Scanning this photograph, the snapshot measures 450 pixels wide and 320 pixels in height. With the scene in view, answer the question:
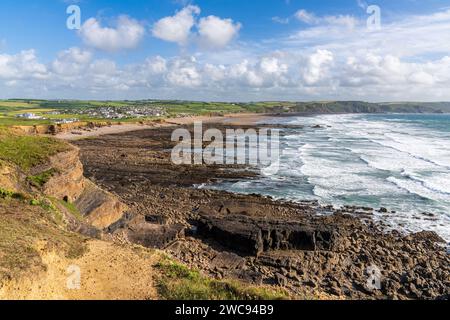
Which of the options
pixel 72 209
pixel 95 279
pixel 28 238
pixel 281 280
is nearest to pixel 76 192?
pixel 72 209

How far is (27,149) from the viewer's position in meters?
21.7

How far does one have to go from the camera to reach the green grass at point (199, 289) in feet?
36.4

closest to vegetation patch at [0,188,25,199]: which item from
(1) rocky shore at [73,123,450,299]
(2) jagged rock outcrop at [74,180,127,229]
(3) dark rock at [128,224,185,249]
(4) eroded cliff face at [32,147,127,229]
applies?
(4) eroded cliff face at [32,147,127,229]

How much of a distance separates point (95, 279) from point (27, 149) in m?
13.0

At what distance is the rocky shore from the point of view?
667 inches

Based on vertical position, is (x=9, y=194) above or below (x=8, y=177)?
below

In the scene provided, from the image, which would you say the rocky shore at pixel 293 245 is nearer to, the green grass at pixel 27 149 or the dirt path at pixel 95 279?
the dirt path at pixel 95 279

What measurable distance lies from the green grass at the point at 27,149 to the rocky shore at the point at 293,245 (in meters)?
5.60

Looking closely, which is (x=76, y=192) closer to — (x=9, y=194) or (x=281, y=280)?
(x=9, y=194)

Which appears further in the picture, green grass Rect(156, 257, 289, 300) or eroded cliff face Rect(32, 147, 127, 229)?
eroded cliff face Rect(32, 147, 127, 229)

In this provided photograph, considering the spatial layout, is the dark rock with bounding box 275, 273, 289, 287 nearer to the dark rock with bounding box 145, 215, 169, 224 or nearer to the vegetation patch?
the dark rock with bounding box 145, 215, 169, 224

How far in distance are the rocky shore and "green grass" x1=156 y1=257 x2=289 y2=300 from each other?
4341 millimetres

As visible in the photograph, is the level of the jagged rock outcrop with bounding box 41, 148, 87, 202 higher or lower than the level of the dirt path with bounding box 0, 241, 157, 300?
higher
